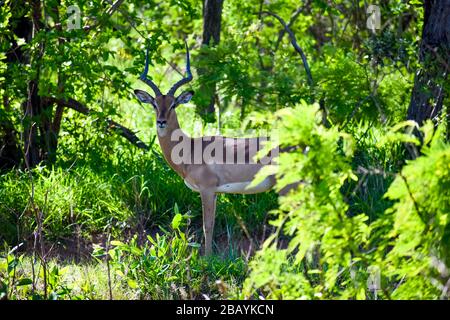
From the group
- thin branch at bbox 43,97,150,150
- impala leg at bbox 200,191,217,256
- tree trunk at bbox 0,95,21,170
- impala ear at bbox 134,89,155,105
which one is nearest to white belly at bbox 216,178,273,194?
impala leg at bbox 200,191,217,256

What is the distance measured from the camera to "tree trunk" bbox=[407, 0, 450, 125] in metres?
8.09

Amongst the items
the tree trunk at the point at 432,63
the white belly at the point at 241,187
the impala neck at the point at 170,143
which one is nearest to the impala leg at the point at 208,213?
the white belly at the point at 241,187

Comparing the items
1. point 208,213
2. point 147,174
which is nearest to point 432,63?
point 208,213

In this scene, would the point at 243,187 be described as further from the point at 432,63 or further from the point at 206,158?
the point at 432,63

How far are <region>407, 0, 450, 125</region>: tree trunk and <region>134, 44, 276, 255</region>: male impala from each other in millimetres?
1579

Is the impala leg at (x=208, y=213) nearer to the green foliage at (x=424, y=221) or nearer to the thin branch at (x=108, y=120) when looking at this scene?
the thin branch at (x=108, y=120)

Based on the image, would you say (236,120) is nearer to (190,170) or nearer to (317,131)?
(190,170)

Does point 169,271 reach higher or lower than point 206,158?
lower

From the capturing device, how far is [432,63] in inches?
318

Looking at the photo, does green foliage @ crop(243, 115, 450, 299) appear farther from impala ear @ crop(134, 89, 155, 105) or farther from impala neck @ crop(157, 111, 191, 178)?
impala ear @ crop(134, 89, 155, 105)

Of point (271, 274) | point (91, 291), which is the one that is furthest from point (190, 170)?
point (271, 274)

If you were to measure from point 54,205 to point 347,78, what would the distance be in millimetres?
3267

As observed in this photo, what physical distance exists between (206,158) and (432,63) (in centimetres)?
228

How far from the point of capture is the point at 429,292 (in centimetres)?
512
